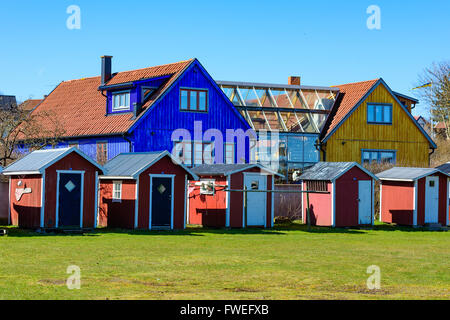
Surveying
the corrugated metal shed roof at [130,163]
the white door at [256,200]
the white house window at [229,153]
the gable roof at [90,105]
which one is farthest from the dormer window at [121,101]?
the white door at [256,200]

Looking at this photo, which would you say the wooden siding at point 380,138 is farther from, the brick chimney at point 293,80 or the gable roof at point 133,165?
the gable roof at point 133,165

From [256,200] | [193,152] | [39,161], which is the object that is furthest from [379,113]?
[39,161]

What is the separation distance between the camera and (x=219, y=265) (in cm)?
2003

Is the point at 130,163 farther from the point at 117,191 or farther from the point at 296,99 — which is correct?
the point at 296,99

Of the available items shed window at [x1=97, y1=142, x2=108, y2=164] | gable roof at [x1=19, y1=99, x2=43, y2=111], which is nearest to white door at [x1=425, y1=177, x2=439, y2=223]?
shed window at [x1=97, y1=142, x2=108, y2=164]

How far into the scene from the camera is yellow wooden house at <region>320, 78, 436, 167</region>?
51594mm

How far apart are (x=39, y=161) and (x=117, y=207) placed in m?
3.99

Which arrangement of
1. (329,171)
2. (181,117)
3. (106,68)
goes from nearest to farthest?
1. (329,171)
2. (181,117)
3. (106,68)

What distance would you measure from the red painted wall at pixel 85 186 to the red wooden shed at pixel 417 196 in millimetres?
16332

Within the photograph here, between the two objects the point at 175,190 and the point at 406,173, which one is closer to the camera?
the point at 175,190

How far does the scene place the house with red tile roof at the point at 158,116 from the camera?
42.9 m

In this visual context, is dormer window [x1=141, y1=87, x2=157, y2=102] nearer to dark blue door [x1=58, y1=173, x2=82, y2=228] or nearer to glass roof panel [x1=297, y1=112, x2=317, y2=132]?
glass roof panel [x1=297, y1=112, x2=317, y2=132]
